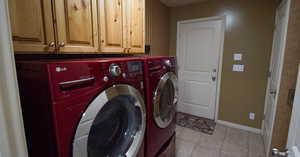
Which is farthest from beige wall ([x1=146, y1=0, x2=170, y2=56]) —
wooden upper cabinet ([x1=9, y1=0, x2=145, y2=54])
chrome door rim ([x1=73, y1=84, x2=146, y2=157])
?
chrome door rim ([x1=73, y1=84, x2=146, y2=157])

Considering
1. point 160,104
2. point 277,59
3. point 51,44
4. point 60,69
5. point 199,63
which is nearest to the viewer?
point 60,69

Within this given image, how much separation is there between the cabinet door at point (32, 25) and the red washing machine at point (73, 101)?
0.14 meters

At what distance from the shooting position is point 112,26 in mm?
1343

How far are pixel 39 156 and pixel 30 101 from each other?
0.29m

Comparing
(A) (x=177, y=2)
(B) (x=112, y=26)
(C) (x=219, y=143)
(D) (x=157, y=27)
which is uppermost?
(A) (x=177, y=2)

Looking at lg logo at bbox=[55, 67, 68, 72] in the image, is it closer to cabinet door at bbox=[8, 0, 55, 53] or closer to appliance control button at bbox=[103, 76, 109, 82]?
appliance control button at bbox=[103, 76, 109, 82]

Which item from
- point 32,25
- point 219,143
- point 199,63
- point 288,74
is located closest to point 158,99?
point 32,25

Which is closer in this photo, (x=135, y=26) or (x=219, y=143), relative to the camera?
(x=135, y=26)

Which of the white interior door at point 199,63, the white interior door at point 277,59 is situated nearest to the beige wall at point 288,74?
the white interior door at point 277,59

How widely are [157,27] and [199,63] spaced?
3.55ft

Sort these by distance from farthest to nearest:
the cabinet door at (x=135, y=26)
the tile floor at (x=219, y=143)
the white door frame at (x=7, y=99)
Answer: the tile floor at (x=219, y=143) < the cabinet door at (x=135, y=26) < the white door frame at (x=7, y=99)

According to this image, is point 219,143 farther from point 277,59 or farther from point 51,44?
point 51,44

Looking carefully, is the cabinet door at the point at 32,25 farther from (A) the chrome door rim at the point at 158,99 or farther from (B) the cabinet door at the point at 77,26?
(A) the chrome door rim at the point at 158,99

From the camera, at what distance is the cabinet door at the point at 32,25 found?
0.76 m
